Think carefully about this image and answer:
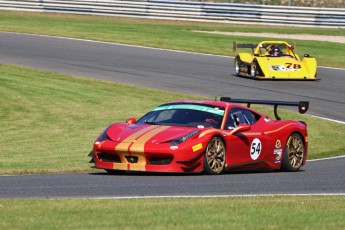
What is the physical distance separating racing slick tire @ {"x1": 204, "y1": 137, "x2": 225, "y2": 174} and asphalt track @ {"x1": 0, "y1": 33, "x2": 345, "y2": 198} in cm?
19

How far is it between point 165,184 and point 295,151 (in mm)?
3697

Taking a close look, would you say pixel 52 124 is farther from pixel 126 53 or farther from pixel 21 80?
pixel 126 53

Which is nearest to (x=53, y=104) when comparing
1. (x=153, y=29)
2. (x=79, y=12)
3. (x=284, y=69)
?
(x=284, y=69)

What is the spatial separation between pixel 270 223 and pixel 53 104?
1418 centimetres

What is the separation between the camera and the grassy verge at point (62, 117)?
49.6 feet

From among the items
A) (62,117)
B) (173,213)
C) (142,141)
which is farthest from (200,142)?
(62,117)

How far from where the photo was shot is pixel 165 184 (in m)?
11.4

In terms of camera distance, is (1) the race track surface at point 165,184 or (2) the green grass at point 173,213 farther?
(1) the race track surface at point 165,184

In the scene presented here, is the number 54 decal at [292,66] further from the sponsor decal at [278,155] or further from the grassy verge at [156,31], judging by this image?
the sponsor decal at [278,155]

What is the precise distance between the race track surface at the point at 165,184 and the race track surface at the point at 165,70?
380 inches

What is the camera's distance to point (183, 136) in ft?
41.8

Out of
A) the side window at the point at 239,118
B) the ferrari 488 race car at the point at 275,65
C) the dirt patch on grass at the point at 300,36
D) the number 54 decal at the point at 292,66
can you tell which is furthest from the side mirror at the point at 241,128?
the dirt patch on grass at the point at 300,36

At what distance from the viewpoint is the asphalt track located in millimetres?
10945

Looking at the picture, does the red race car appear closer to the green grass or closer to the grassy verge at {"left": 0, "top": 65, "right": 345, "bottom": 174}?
the grassy verge at {"left": 0, "top": 65, "right": 345, "bottom": 174}
